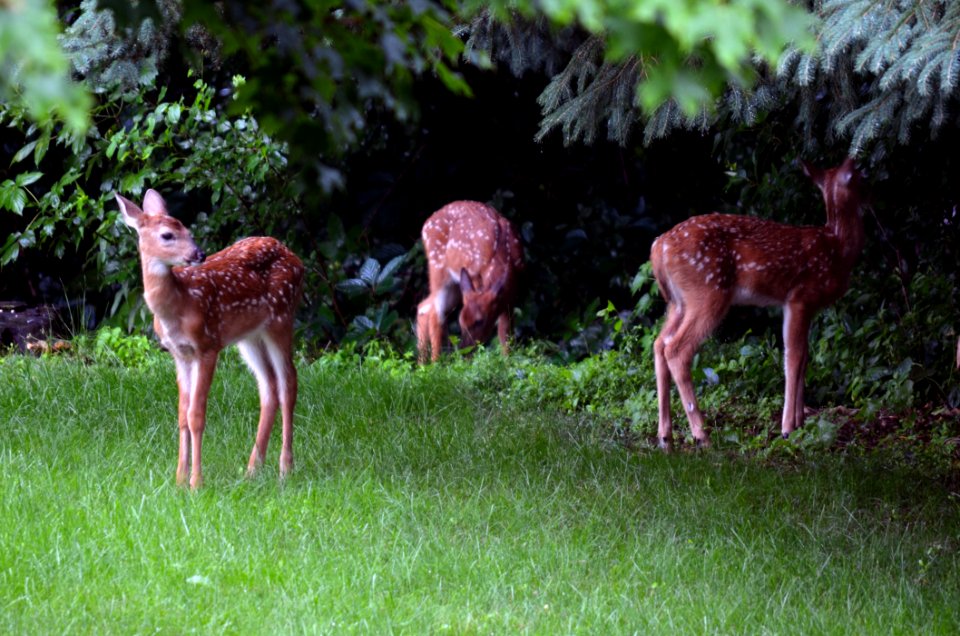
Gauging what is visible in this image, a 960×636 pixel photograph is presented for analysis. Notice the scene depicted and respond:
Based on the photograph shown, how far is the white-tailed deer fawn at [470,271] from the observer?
10156 millimetres

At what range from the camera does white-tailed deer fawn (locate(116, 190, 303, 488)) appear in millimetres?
5887

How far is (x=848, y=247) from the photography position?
8.08 m

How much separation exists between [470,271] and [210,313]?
4.48 metres

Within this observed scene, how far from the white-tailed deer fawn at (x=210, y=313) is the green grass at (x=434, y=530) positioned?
0.32 m

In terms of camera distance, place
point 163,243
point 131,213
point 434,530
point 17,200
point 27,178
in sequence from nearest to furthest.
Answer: point 434,530 < point 163,243 < point 131,213 < point 17,200 < point 27,178

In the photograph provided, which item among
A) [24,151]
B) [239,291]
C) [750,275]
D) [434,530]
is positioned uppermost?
[24,151]

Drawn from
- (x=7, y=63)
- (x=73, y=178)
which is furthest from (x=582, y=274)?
(x=7, y=63)

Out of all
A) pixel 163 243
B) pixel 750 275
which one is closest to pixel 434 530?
pixel 163 243

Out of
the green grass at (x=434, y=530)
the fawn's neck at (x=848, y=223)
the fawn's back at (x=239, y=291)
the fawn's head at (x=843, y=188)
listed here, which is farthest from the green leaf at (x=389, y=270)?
the fawn's back at (x=239, y=291)

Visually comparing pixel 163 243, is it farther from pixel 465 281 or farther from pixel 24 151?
pixel 24 151

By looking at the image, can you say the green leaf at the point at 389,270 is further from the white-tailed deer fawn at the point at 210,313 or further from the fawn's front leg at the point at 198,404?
the fawn's front leg at the point at 198,404

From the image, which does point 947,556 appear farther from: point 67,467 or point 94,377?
point 94,377

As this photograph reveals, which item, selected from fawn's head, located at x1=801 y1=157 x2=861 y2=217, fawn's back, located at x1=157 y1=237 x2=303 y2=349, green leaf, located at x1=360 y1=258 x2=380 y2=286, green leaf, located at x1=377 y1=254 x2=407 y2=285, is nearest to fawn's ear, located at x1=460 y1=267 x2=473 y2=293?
green leaf, located at x1=377 y1=254 x2=407 y2=285

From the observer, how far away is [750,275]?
305 inches
